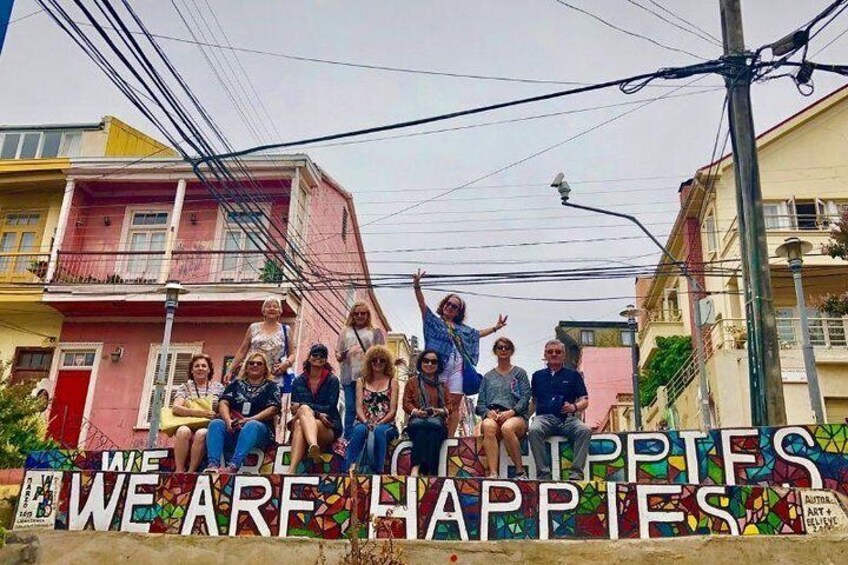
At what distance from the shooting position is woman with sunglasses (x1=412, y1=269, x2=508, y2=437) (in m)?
7.55

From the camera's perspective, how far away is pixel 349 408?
765 cm

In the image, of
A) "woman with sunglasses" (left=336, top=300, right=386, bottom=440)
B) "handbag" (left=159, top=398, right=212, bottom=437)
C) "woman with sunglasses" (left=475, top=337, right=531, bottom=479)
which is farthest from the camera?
"woman with sunglasses" (left=336, top=300, right=386, bottom=440)

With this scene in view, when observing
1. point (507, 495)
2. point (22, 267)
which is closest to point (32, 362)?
point (22, 267)

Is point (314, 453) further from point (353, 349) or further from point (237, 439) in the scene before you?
point (353, 349)

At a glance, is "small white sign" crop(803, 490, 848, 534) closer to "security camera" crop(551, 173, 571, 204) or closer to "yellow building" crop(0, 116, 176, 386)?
"security camera" crop(551, 173, 571, 204)

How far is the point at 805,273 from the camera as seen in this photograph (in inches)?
753

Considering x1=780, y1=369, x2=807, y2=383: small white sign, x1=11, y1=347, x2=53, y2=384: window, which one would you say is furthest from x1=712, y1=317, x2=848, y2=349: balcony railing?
x1=11, y1=347, x2=53, y2=384: window

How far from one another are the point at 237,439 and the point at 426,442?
173 cm

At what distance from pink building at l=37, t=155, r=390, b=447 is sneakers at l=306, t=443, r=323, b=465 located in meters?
9.56

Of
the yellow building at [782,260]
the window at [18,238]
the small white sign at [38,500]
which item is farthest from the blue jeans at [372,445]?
the window at [18,238]

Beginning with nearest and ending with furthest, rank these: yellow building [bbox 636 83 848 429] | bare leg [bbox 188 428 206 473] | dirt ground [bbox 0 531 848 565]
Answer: dirt ground [bbox 0 531 848 565], bare leg [bbox 188 428 206 473], yellow building [bbox 636 83 848 429]

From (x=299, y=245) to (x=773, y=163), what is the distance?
13.1 meters

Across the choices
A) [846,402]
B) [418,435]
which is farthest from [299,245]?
[846,402]

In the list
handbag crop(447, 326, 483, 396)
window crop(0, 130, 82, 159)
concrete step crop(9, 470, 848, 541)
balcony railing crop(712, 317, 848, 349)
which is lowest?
concrete step crop(9, 470, 848, 541)
